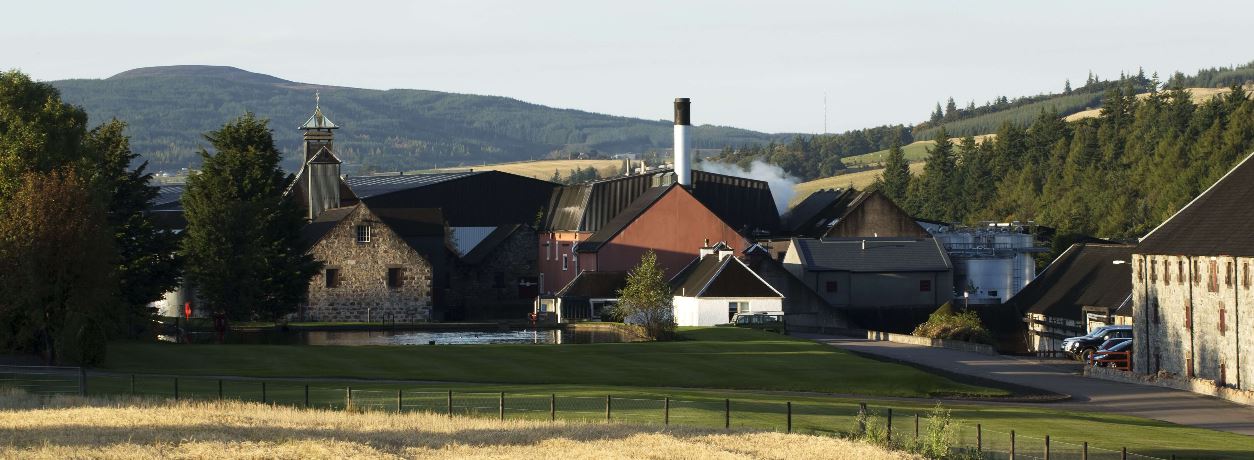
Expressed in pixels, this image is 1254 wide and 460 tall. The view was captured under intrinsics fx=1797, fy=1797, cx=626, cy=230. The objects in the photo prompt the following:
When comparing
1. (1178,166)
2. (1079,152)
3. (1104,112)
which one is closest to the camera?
(1178,166)

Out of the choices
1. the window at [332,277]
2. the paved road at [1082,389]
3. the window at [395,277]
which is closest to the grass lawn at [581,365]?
the paved road at [1082,389]

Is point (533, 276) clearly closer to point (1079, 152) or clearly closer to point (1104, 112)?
point (1079, 152)

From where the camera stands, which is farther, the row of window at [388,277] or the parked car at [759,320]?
the row of window at [388,277]

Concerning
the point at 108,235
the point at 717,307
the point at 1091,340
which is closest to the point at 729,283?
the point at 717,307

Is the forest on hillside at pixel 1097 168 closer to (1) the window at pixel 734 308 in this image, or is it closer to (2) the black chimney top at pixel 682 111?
(2) the black chimney top at pixel 682 111

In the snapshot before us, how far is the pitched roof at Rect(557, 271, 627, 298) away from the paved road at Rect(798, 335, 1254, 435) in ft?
70.7

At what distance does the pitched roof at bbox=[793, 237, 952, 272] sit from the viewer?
4003 inches

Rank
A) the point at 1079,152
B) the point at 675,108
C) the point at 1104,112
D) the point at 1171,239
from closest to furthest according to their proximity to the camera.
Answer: the point at 1171,239, the point at 675,108, the point at 1079,152, the point at 1104,112

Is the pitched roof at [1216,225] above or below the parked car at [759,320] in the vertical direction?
above

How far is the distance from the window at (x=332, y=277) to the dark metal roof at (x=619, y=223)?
14.5 m

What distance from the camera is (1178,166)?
5906 inches

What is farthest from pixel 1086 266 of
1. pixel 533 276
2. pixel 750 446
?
pixel 750 446

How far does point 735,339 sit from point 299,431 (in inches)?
Result: 1615

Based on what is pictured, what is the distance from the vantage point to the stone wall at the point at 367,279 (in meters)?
100
